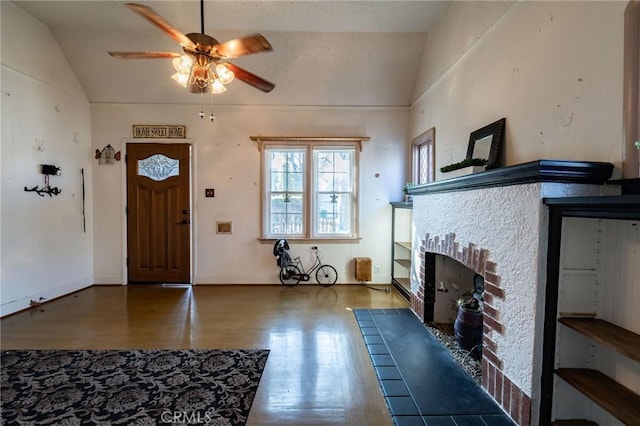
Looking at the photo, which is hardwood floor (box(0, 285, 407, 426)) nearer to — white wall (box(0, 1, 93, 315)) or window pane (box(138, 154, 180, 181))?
white wall (box(0, 1, 93, 315))

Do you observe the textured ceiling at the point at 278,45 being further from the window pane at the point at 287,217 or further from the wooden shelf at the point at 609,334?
the wooden shelf at the point at 609,334

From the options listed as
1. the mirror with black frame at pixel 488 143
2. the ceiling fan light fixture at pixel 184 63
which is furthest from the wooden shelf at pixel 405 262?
the ceiling fan light fixture at pixel 184 63

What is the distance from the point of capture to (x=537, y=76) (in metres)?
2.09

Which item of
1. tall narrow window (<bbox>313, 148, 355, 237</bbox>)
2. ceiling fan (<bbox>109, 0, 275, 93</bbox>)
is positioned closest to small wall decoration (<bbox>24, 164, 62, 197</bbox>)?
ceiling fan (<bbox>109, 0, 275, 93</bbox>)

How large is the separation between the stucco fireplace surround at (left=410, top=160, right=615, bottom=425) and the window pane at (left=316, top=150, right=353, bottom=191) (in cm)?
251

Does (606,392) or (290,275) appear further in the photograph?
(290,275)

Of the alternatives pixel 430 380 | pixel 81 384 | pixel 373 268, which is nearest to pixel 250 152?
pixel 373 268

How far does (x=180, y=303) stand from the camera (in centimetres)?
401

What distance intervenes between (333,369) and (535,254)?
1.70 meters

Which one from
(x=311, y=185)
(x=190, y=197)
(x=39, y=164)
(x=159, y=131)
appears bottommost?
(x=190, y=197)

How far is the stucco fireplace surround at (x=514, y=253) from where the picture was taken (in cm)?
163

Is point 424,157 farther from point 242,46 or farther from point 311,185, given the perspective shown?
point 242,46

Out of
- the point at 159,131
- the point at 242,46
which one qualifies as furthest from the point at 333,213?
the point at 159,131

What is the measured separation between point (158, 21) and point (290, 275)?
144 inches
